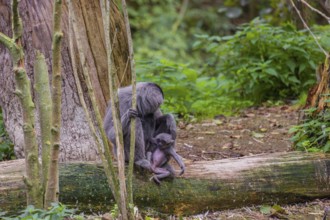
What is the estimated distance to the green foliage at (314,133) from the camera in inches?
219

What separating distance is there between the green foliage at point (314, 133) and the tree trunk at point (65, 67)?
1.88 m

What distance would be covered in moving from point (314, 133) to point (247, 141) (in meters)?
1.56

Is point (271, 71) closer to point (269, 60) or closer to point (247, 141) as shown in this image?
point (269, 60)

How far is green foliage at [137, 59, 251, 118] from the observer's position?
8.92m

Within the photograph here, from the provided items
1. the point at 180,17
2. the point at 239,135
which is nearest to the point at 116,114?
the point at 239,135

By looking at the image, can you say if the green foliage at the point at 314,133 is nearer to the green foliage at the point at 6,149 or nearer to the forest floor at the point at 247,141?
the forest floor at the point at 247,141

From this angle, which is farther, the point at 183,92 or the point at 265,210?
the point at 183,92

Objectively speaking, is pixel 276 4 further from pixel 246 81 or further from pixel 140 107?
pixel 140 107

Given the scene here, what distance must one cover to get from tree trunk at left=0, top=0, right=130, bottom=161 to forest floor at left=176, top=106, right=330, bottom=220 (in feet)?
4.24

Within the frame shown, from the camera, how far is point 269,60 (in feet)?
30.0

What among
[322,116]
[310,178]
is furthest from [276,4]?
[310,178]

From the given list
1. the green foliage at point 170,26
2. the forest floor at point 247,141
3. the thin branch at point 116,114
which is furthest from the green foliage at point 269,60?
the green foliage at point 170,26

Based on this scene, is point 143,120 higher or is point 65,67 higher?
point 65,67

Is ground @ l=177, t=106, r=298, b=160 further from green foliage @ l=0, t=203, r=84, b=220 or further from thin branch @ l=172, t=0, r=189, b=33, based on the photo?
thin branch @ l=172, t=0, r=189, b=33
